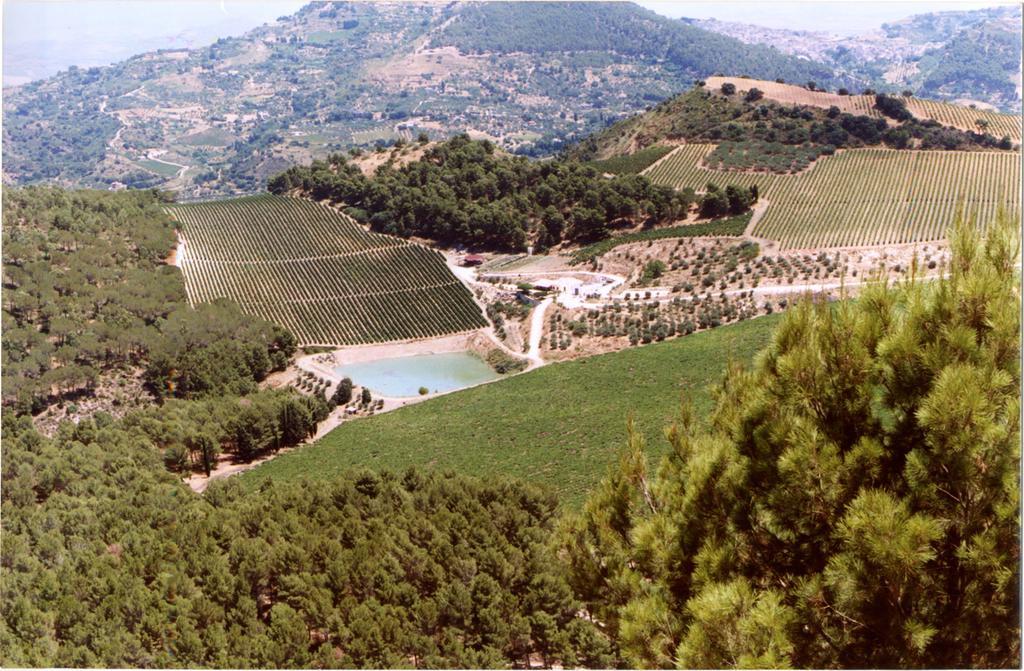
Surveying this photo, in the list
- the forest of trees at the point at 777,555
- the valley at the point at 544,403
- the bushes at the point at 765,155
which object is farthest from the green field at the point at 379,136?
the forest of trees at the point at 777,555

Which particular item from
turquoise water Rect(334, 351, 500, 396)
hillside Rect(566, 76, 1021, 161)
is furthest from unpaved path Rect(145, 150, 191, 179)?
turquoise water Rect(334, 351, 500, 396)

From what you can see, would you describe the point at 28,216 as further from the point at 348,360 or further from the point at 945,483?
the point at 945,483

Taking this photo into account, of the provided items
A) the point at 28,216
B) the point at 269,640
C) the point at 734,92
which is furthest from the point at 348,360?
the point at 734,92

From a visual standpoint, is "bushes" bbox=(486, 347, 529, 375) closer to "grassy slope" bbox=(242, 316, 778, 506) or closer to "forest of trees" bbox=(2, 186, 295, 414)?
"grassy slope" bbox=(242, 316, 778, 506)

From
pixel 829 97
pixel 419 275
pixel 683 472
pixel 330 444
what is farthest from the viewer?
pixel 829 97

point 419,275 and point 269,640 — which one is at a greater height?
point 269,640

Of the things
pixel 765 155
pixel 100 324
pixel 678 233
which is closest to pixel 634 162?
pixel 765 155

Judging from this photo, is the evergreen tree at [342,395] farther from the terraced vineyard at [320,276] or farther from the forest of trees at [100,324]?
the terraced vineyard at [320,276]
